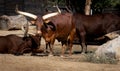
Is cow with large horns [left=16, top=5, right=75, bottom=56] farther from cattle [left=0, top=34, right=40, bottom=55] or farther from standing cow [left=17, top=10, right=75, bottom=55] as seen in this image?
cattle [left=0, top=34, right=40, bottom=55]

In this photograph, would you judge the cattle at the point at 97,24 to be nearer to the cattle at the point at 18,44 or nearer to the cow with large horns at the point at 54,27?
the cow with large horns at the point at 54,27

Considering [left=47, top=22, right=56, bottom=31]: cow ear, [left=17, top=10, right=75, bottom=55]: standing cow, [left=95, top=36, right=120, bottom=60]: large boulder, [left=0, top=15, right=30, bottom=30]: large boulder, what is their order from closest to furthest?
[left=95, top=36, right=120, bottom=60]: large boulder → [left=17, top=10, right=75, bottom=55]: standing cow → [left=47, top=22, right=56, bottom=31]: cow ear → [left=0, top=15, right=30, bottom=30]: large boulder

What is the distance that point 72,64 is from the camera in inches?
475

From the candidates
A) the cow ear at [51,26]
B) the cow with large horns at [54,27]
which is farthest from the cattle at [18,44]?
the cow ear at [51,26]

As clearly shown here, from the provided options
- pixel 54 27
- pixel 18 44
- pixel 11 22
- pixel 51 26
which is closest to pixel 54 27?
pixel 54 27

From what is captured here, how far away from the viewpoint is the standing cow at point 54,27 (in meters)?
14.6

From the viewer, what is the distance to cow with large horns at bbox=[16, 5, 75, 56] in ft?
48.0

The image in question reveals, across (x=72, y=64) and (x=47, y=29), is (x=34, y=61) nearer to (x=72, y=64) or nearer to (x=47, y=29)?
(x=72, y=64)

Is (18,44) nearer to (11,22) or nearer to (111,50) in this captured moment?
(111,50)

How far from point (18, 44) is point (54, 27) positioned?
6.23 feet

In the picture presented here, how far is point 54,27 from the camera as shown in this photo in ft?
49.2

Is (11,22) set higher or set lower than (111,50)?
lower

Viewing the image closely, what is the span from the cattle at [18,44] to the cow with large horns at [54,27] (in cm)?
100

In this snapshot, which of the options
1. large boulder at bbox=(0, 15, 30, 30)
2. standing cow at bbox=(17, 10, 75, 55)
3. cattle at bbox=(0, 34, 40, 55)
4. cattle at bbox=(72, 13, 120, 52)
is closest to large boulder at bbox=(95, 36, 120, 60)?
standing cow at bbox=(17, 10, 75, 55)
